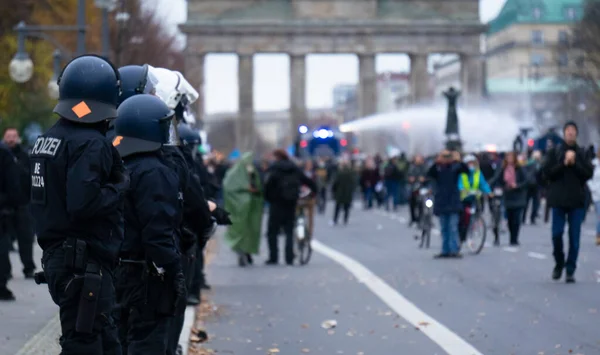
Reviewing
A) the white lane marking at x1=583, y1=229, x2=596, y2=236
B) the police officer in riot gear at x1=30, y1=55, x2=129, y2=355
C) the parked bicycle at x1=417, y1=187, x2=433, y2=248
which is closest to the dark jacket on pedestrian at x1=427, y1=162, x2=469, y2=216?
the parked bicycle at x1=417, y1=187, x2=433, y2=248

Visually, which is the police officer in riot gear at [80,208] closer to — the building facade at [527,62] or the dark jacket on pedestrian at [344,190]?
the dark jacket on pedestrian at [344,190]

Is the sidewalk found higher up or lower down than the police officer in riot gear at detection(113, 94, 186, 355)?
lower down

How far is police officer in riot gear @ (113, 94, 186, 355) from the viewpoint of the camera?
8.44 meters

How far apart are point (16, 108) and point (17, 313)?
23.3 meters

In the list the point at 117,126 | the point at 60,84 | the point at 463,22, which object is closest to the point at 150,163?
the point at 117,126

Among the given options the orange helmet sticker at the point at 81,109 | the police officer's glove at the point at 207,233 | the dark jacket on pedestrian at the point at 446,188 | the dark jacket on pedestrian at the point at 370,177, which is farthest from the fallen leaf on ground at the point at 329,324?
the dark jacket on pedestrian at the point at 370,177

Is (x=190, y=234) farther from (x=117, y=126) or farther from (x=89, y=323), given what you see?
(x=89, y=323)

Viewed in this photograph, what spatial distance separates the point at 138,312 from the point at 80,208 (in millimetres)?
1394

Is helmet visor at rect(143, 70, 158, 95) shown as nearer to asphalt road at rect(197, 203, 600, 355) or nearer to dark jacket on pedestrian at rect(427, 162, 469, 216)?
asphalt road at rect(197, 203, 600, 355)

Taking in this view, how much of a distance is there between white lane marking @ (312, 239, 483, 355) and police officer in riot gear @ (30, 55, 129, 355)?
213 inches

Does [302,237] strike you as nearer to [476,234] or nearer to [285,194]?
[285,194]

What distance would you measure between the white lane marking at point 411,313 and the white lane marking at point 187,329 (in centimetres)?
205

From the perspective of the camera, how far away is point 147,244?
8.39m

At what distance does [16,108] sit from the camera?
37.9 m
